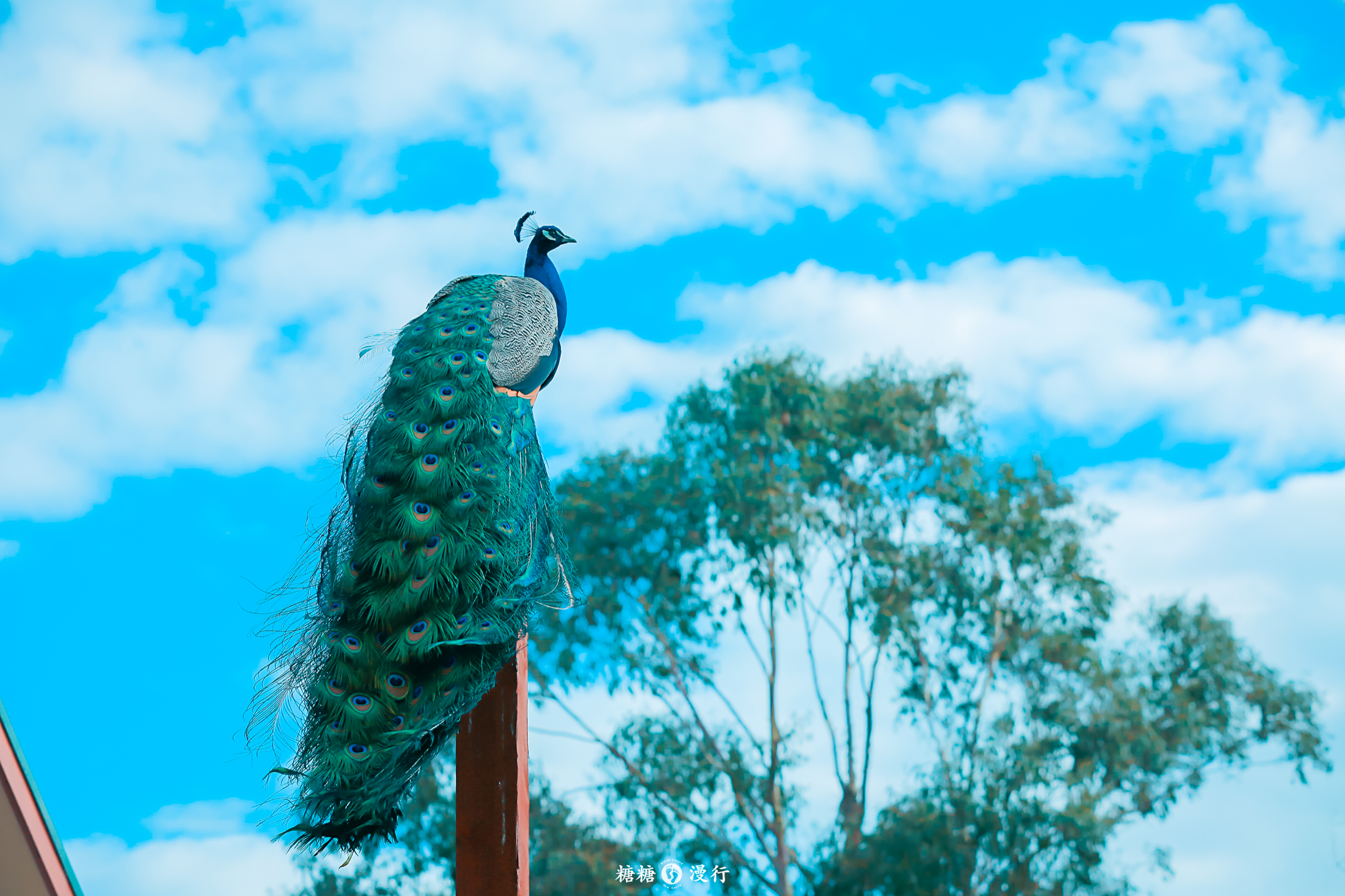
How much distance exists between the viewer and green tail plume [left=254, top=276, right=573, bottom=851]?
6.13 feet

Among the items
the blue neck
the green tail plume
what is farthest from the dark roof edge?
the blue neck

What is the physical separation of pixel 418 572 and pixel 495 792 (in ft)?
1.43

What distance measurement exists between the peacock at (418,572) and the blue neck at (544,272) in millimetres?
666

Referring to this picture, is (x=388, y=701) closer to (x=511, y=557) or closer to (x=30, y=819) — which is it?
(x=511, y=557)

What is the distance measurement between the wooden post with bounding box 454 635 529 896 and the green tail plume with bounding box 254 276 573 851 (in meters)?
0.10

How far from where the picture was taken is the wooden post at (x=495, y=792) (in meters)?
2.04

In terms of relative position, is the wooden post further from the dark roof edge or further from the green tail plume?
the dark roof edge

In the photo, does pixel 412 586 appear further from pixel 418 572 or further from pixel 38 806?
pixel 38 806

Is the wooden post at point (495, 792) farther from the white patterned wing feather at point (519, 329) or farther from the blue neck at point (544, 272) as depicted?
the blue neck at point (544, 272)

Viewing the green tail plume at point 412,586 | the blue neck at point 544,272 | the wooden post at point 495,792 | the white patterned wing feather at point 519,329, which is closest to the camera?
the green tail plume at point 412,586

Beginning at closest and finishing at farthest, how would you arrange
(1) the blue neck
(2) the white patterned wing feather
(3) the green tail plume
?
(3) the green tail plume → (2) the white patterned wing feather → (1) the blue neck

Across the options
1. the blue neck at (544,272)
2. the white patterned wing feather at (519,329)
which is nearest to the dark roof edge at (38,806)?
the white patterned wing feather at (519,329)

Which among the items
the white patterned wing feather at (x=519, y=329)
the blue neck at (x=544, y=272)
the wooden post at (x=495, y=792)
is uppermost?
the blue neck at (x=544, y=272)

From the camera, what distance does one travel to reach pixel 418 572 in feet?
6.84
